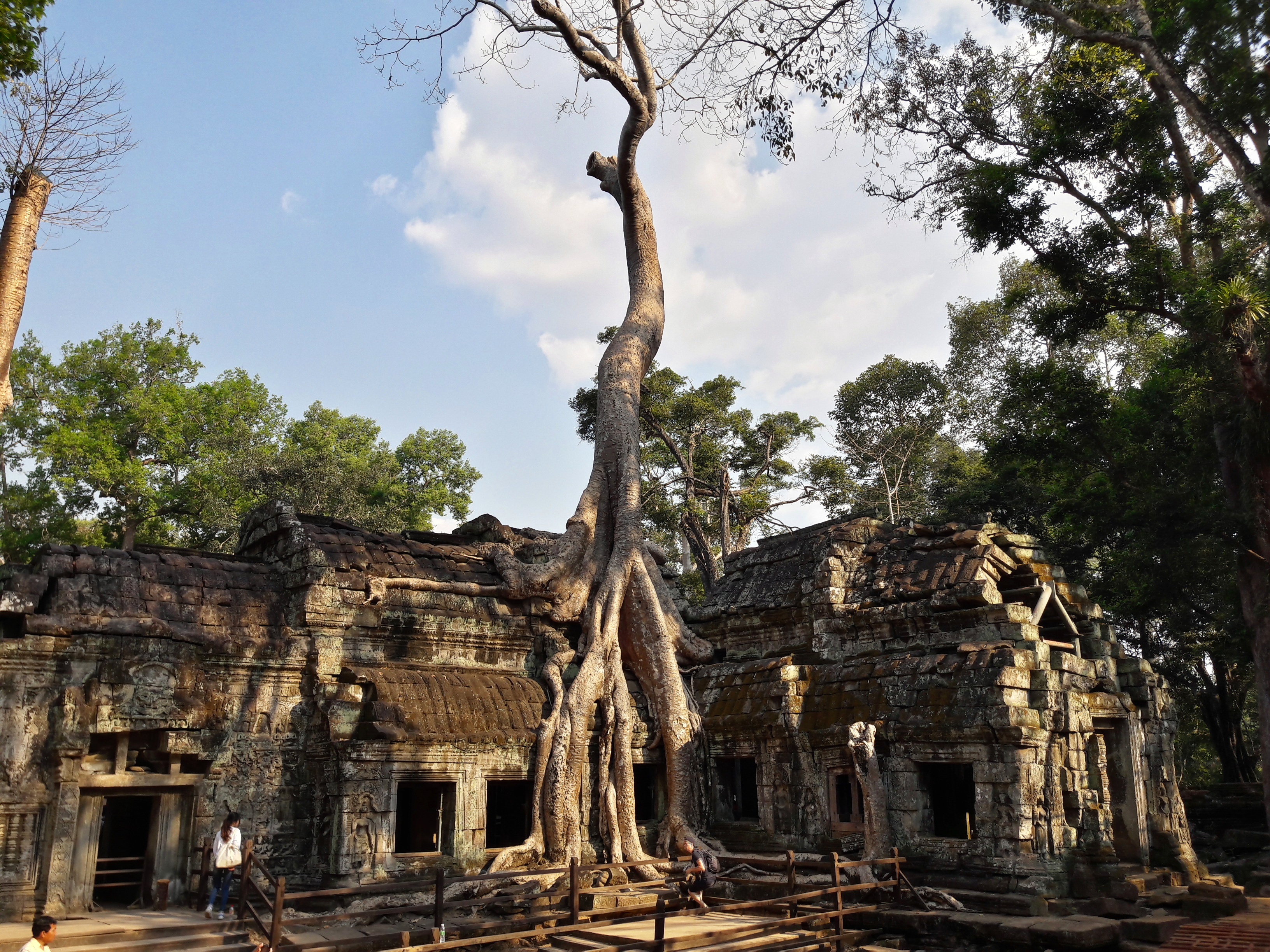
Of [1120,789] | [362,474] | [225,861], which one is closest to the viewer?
[225,861]

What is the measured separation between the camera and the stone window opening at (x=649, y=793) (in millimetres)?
13086

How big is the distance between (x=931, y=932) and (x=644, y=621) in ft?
19.2

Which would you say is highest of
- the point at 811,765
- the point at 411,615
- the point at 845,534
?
the point at 845,534

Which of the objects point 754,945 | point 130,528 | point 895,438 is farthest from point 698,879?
point 895,438

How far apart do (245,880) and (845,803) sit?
7156 mm

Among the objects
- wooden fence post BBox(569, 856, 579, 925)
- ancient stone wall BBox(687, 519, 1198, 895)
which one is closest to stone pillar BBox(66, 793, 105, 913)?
wooden fence post BBox(569, 856, 579, 925)

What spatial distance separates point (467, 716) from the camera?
11.3 meters

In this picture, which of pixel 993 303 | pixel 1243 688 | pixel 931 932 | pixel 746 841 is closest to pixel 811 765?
pixel 746 841

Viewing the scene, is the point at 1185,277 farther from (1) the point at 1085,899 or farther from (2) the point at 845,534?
(1) the point at 1085,899

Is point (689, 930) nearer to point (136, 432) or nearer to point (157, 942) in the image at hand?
point (157, 942)

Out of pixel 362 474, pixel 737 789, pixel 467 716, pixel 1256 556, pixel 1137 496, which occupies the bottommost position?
pixel 737 789

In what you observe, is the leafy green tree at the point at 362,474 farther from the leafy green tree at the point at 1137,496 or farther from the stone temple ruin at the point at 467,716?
the leafy green tree at the point at 1137,496

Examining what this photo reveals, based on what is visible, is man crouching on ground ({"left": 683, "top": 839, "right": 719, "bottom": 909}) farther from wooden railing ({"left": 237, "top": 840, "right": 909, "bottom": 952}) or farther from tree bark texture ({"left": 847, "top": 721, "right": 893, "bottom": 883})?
tree bark texture ({"left": 847, "top": 721, "right": 893, "bottom": 883})

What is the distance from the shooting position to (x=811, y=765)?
11.9m
